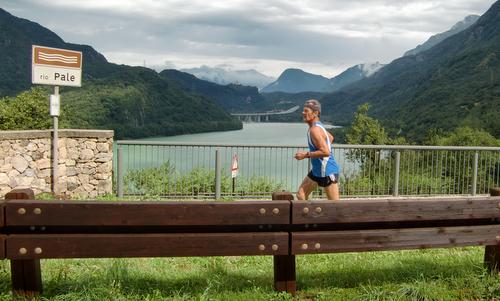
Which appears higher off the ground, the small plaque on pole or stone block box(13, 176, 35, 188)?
the small plaque on pole

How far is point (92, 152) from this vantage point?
1036 centimetres

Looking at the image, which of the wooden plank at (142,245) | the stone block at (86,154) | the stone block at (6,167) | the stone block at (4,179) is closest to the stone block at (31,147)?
the stone block at (6,167)

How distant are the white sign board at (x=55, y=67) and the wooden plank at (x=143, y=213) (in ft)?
24.2

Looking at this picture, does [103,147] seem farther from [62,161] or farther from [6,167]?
[6,167]

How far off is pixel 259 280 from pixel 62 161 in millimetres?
7470

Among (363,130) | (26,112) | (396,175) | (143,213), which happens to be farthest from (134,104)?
(143,213)

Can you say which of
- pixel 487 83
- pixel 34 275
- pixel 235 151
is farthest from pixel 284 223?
pixel 487 83

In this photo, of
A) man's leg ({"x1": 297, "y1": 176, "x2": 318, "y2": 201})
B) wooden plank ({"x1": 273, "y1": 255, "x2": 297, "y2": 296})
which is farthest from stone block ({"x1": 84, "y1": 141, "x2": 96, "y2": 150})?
wooden plank ({"x1": 273, "y1": 255, "x2": 297, "y2": 296})

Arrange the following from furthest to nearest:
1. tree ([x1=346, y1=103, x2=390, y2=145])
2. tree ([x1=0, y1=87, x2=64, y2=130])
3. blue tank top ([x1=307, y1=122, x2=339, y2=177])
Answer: tree ([x1=0, y1=87, x2=64, y2=130]), tree ([x1=346, y1=103, x2=390, y2=145]), blue tank top ([x1=307, y1=122, x2=339, y2=177])

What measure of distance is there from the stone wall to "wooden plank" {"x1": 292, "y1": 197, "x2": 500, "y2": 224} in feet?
25.0

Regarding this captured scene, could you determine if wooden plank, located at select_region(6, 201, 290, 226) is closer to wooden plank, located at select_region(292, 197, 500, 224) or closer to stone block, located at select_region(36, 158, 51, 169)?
wooden plank, located at select_region(292, 197, 500, 224)

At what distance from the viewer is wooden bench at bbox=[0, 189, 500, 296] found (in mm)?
2939

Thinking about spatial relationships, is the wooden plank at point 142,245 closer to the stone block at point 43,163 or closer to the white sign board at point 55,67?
the stone block at point 43,163

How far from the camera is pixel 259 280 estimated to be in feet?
12.1
